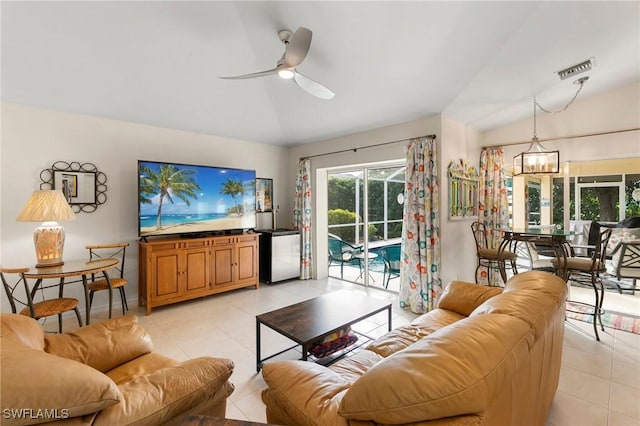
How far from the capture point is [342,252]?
4.93 m

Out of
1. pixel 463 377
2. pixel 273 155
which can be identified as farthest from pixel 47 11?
pixel 463 377

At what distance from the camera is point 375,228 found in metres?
4.62

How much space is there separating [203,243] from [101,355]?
2369 millimetres

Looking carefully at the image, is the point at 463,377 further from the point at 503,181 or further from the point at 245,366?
the point at 503,181

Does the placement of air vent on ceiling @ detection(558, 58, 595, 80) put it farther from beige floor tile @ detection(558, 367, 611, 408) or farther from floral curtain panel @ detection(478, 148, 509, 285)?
beige floor tile @ detection(558, 367, 611, 408)

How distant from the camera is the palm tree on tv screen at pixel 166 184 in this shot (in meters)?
3.49

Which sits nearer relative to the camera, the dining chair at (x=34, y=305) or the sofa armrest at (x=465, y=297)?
the sofa armrest at (x=465, y=297)

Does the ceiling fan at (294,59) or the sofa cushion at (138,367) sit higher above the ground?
the ceiling fan at (294,59)

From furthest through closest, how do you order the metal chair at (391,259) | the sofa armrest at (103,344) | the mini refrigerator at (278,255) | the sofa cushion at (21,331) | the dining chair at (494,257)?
1. the mini refrigerator at (278,255)
2. the metal chair at (391,259)
3. the dining chair at (494,257)
4. the sofa armrest at (103,344)
5. the sofa cushion at (21,331)

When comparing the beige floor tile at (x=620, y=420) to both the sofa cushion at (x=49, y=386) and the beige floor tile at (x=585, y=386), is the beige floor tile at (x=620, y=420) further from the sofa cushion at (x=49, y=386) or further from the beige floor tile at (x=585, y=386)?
the sofa cushion at (x=49, y=386)

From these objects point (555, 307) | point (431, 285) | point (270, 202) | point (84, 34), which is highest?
point (84, 34)

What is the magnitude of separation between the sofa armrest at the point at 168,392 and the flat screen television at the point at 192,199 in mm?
2891

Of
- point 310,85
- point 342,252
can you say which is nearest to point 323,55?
point 310,85

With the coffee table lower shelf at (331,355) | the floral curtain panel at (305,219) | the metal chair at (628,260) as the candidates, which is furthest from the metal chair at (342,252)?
the metal chair at (628,260)
